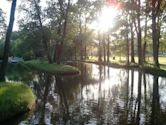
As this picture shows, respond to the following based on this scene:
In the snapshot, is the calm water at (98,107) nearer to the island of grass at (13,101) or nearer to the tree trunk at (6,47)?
the island of grass at (13,101)

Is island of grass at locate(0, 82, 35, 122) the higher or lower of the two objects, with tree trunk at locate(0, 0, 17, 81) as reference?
lower

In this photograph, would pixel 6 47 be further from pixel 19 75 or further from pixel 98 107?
pixel 19 75

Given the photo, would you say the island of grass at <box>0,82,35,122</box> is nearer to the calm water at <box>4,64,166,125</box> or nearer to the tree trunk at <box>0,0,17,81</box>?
the calm water at <box>4,64,166,125</box>

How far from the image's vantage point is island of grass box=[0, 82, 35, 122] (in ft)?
58.4

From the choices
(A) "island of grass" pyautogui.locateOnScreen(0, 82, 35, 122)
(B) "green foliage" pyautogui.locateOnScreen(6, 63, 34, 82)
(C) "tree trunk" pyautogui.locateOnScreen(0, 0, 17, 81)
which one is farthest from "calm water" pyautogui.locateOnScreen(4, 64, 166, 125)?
(B) "green foliage" pyautogui.locateOnScreen(6, 63, 34, 82)

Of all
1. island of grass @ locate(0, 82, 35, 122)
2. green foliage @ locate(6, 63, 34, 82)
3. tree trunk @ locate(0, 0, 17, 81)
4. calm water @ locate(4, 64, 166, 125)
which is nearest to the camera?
island of grass @ locate(0, 82, 35, 122)

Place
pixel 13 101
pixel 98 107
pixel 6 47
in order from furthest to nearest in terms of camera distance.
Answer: pixel 6 47
pixel 98 107
pixel 13 101

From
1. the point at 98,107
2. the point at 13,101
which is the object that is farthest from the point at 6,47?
the point at 13,101

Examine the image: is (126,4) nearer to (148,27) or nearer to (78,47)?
(148,27)

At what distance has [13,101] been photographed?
18.8 meters

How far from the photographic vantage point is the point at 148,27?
254 feet

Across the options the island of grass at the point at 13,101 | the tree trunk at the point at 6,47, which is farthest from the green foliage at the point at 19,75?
the island of grass at the point at 13,101

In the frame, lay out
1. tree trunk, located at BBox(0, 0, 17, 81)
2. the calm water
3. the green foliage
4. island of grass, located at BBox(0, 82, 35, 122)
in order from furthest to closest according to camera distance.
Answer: the green foliage, tree trunk, located at BBox(0, 0, 17, 81), the calm water, island of grass, located at BBox(0, 82, 35, 122)

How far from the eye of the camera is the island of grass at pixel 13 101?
17812 mm
